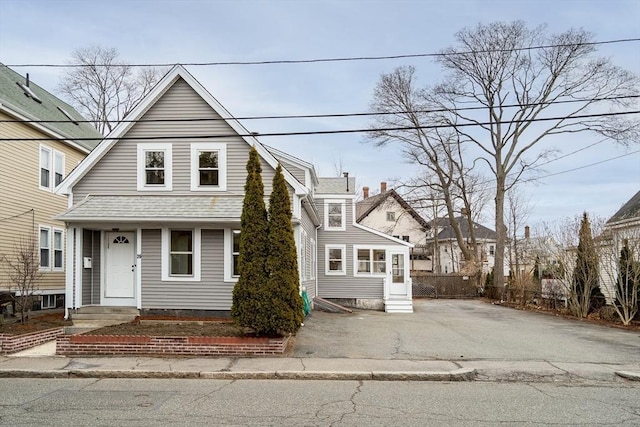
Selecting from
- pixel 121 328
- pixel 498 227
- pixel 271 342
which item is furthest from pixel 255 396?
pixel 498 227

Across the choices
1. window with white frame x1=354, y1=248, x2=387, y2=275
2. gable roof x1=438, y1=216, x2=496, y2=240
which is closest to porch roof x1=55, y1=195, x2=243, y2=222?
window with white frame x1=354, y1=248, x2=387, y2=275

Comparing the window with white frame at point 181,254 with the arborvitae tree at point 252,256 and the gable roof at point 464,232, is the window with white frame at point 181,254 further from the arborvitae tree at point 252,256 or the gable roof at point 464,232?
the gable roof at point 464,232

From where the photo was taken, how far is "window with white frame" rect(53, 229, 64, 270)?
20.7 meters

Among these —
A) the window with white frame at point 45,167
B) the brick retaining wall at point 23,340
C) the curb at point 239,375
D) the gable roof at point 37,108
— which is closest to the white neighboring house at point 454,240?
the gable roof at point 37,108

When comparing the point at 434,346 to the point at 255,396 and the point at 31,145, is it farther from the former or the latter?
the point at 31,145

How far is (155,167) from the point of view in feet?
54.8

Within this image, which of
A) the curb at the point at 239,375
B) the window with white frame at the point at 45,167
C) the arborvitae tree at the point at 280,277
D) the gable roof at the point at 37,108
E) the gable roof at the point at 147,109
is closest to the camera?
the curb at the point at 239,375

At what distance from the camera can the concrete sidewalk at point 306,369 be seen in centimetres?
977

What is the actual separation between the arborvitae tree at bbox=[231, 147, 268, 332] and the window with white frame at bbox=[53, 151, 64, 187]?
11599mm

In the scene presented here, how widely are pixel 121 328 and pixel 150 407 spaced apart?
19.8 feet

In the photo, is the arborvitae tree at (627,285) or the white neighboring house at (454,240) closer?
the arborvitae tree at (627,285)

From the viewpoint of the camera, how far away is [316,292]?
2550 centimetres

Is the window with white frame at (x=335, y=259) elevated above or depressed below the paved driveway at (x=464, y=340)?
above

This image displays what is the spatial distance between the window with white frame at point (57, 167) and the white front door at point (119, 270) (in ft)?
19.4
